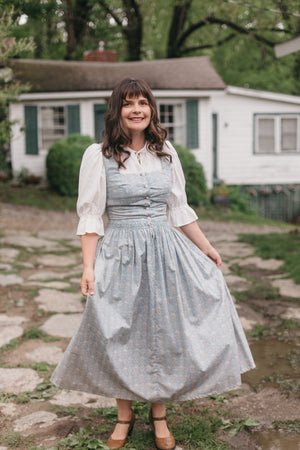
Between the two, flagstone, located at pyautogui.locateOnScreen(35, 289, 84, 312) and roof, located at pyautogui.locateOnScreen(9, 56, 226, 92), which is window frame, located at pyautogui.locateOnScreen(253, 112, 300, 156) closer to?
roof, located at pyautogui.locateOnScreen(9, 56, 226, 92)

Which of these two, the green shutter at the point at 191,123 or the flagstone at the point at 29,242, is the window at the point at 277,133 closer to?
the green shutter at the point at 191,123

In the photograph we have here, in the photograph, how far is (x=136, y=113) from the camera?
2.74m

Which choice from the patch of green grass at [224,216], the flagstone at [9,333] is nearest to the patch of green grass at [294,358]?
the flagstone at [9,333]

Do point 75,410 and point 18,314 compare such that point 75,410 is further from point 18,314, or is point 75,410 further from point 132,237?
point 18,314

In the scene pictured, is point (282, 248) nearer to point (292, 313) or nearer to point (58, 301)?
point (292, 313)

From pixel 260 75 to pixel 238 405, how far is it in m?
21.9

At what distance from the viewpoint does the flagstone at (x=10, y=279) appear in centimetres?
594

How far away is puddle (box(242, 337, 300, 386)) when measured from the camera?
3545 mm

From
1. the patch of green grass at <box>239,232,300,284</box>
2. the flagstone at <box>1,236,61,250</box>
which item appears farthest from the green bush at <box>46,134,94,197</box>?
the patch of green grass at <box>239,232,300,284</box>

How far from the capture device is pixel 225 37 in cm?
2306

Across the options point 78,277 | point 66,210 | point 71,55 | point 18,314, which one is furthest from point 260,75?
point 18,314

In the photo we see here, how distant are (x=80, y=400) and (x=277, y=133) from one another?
14.9m

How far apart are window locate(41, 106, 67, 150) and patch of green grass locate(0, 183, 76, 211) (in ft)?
5.68

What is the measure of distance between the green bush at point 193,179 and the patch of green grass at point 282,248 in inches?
196
